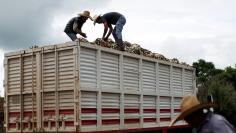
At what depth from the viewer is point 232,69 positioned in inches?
1705

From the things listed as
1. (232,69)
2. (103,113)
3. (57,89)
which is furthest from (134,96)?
(232,69)

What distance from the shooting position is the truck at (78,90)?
9133 mm

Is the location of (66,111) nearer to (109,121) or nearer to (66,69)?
(66,69)

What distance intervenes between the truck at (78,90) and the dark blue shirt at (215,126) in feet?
17.5

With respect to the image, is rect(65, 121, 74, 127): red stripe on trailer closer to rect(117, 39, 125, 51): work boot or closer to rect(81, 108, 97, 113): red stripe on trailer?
rect(81, 108, 97, 113): red stripe on trailer

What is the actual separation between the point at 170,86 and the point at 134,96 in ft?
7.21

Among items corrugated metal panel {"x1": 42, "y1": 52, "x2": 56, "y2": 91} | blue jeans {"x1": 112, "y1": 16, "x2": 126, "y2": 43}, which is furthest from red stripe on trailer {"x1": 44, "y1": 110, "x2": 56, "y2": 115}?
blue jeans {"x1": 112, "y1": 16, "x2": 126, "y2": 43}

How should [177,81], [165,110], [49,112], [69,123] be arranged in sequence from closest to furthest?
1. [69,123]
2. [49,112]
3. [165,110]
4. [177,81]

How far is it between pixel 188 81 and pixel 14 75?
5782 mm

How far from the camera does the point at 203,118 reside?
392cm

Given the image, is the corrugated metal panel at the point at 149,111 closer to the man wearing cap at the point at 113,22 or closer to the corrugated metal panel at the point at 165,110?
the corrugated metal panel at the point at 165,110

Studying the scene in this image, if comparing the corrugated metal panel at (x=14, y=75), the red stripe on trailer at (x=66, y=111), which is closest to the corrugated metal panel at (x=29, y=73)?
the corrugated metal panel at (x=14, y=75)

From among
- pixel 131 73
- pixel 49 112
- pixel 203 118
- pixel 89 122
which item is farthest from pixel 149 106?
pixel 203 118

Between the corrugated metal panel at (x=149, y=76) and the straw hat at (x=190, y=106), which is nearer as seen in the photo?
the straw hat at (x=190, y=106)
